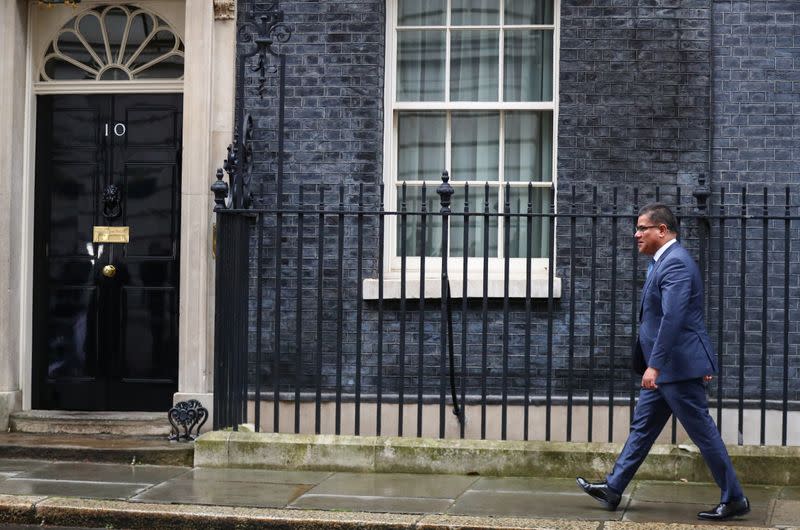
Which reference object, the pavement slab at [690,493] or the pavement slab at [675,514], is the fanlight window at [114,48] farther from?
the pavement slab at [675,514]

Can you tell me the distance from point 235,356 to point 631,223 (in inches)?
128

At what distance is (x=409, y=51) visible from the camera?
10422mm

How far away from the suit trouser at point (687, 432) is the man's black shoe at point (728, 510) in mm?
28

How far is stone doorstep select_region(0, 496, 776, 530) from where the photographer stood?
273 inches

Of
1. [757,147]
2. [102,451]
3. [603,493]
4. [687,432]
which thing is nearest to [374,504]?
[603,493]

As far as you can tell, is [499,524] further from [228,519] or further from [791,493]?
[791,493]

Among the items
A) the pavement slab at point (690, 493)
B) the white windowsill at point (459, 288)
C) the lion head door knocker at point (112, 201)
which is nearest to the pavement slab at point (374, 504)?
the pavement slab at point (690, 493)

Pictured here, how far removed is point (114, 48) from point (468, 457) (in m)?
4.61

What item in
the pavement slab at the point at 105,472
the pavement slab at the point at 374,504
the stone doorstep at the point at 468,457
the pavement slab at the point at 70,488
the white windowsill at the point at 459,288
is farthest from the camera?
the white windowsill at the point at 459,288

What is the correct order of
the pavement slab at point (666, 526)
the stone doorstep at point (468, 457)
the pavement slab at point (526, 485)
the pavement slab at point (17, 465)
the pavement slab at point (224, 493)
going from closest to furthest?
the pavement slab at point (666, 526), the pavement slab at point (224, 493), the pavement slab at point (526, 485), the stone doorstep at point (468, 457), the pavement slab at point (17, 465)

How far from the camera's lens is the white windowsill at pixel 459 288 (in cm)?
991

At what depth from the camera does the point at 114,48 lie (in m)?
10.6

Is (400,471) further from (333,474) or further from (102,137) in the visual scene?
(102,137)

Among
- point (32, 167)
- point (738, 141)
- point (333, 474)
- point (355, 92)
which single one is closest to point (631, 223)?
point (738, 141)
